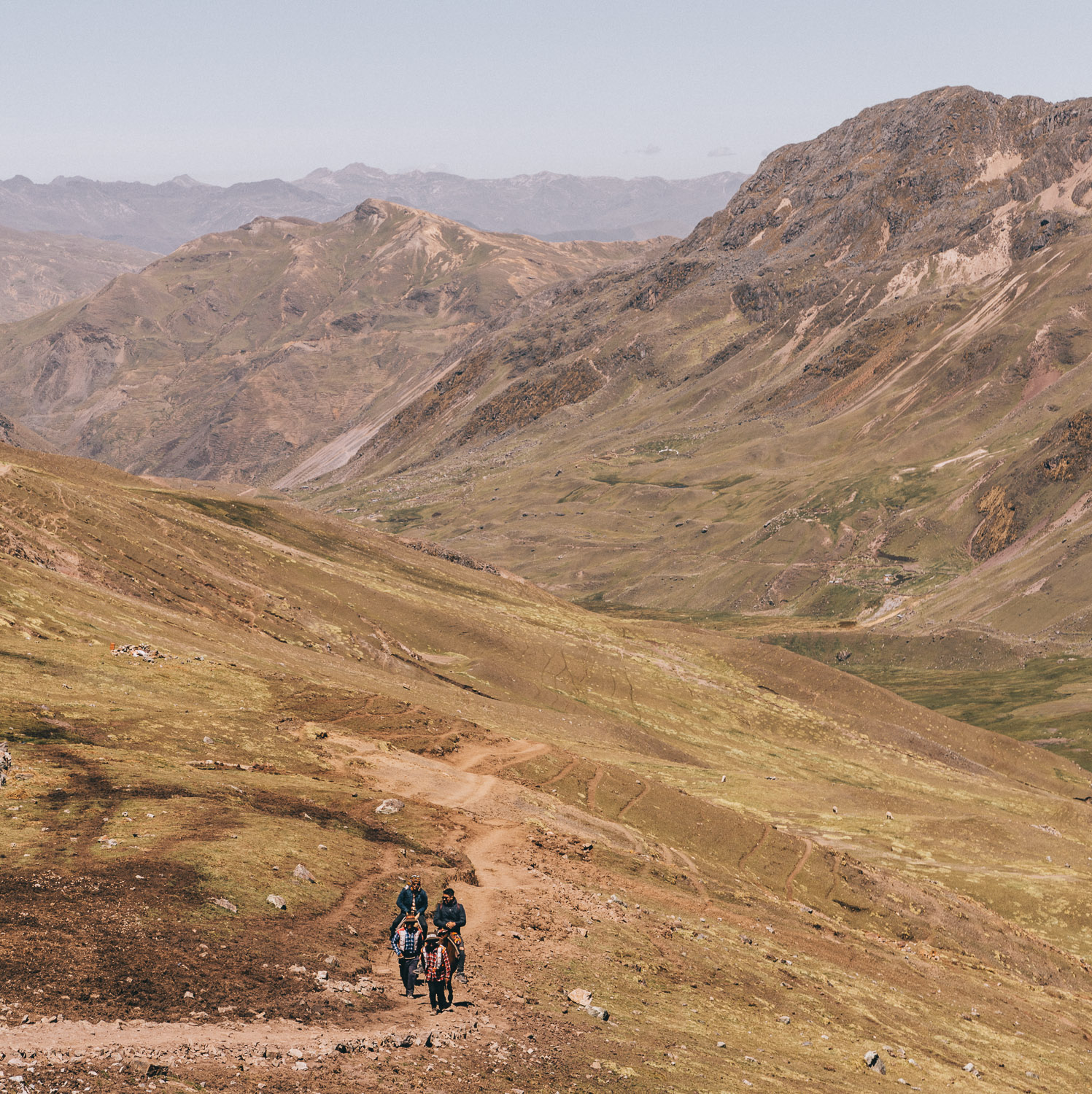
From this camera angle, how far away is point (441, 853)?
134 ft

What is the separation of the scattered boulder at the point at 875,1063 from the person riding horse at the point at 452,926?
46.7 feet

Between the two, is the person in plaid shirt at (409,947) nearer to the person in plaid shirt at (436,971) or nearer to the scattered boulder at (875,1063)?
the person in plaid shirt at (436,971)

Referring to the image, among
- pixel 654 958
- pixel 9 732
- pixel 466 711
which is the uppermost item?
pixel 9 732

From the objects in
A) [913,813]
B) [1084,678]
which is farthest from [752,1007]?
[1084,678]

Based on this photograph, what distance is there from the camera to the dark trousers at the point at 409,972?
27.2m

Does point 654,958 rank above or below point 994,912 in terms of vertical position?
above

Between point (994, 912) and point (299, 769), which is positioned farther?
point (994, 912)

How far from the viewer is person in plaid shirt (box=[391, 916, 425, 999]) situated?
27141 mm

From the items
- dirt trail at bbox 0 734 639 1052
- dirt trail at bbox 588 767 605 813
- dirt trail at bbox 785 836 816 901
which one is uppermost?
dirt trail at bbox 0 734 639 1052

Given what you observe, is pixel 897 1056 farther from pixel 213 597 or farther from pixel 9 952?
pixel 213 597

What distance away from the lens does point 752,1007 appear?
3469 cm

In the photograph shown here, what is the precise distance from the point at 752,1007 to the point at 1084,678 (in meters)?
→ 160

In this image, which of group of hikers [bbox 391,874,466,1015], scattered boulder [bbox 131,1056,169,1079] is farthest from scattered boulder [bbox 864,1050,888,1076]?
scattered boulder [bbox 131,1056,169,1079]

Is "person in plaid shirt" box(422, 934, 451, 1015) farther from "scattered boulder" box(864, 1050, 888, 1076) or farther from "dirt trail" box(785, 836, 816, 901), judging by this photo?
"dirt trail" box(785, 836, 816, 901)
